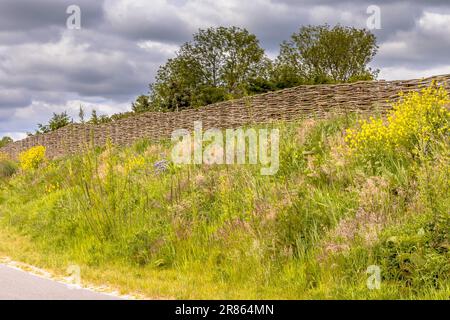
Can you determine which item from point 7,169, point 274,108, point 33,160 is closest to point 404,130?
point 274,108

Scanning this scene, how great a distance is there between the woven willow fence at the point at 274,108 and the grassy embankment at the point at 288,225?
141 centimetres

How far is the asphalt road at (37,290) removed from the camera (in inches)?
255

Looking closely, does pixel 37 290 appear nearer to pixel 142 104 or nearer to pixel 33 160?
pixel 33 160

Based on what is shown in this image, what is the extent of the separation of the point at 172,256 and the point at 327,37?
37.7m

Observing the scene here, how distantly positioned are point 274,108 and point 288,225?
30.0 ft

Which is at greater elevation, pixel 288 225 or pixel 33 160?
pixel 33 160

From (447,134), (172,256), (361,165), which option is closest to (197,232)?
(172,256)

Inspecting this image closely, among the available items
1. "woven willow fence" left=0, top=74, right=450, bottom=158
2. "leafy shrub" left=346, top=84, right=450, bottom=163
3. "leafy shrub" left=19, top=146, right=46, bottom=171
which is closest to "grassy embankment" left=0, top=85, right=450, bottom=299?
"leafy shrub" left=346, top=84, right=450, bottom=163

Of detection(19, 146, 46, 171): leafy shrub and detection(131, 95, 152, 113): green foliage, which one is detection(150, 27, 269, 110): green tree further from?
detection(19, 146, 46, 171): leafy shrub

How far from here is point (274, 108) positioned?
53.0 ft

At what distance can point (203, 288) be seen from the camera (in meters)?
6.79

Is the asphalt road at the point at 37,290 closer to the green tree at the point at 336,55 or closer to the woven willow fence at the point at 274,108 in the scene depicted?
the woven willow fence at the point at 274,108

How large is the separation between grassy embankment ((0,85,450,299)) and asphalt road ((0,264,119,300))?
0.49 m
